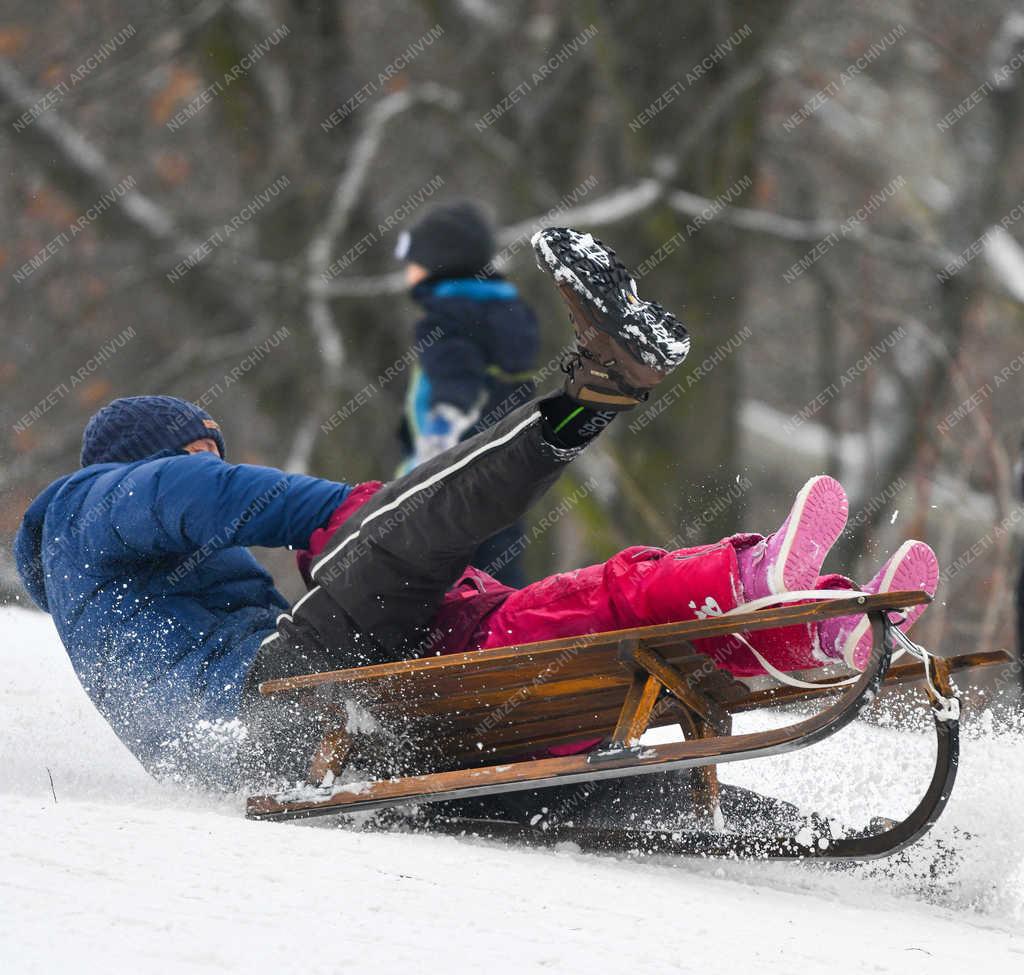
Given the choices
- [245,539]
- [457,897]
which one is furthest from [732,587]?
[245,539]

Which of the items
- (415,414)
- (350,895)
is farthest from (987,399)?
(350,895)

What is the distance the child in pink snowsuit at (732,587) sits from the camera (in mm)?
2945

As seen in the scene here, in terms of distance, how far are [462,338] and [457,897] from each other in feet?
11.7

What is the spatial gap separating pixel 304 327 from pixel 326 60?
7.85ft

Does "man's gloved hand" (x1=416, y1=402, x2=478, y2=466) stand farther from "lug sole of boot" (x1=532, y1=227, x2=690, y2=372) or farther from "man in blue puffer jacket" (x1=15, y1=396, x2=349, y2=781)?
"lug sole of boot" (x1=532, y1=227, x2=690, y2=372)

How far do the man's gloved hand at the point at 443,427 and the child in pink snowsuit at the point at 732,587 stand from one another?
238cm

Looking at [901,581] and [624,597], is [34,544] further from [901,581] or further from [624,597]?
[901,581]

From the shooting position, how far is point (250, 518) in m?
3.21

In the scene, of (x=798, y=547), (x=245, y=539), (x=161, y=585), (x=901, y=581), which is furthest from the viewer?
(x=161, y=585)

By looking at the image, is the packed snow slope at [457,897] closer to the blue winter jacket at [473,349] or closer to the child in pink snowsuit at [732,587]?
the child in pink snowsuit at [732,587]

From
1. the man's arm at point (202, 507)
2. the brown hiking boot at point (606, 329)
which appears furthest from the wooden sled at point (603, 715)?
the brown hiking boot at point (606, 329)

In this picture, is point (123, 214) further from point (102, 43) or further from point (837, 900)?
point (837, 900)

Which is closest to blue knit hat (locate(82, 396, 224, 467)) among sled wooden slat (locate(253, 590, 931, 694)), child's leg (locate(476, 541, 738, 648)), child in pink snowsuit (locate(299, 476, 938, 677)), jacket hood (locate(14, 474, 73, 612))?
jacket hood (locate(14, 474, 73, 612))

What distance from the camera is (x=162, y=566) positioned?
3523 mm
